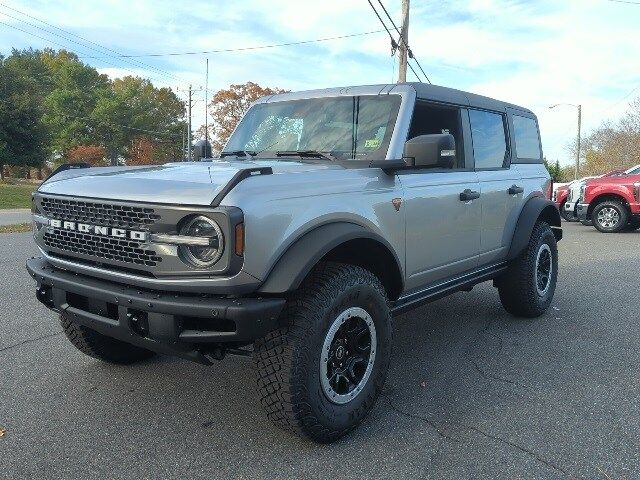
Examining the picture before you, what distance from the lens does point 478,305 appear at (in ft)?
18.8

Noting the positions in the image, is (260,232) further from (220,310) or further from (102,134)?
(102,134)

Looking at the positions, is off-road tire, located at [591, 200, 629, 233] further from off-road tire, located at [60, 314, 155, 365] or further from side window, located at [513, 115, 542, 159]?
off-road tire, located at [60, 314, 155, 365]

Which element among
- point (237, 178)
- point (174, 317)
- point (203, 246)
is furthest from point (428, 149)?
point (174, 317)

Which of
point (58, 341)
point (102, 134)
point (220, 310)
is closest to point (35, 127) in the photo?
point (102, 134)

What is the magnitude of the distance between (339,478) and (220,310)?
943mm

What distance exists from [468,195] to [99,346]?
2746 mm

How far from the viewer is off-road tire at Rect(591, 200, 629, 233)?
43.8ft

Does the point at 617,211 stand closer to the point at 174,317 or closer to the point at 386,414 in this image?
the point at 386,414

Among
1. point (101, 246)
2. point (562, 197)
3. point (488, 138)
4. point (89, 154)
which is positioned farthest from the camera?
point (89, 154)

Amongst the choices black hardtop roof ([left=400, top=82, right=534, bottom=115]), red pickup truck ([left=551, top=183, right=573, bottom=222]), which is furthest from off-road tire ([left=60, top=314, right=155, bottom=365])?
red pickup truck ([left=551, top=183, right=573, bottom=222])

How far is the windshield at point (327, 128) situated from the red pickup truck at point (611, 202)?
11680 mm

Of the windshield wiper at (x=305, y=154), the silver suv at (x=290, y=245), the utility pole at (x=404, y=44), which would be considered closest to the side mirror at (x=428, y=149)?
the silver suv at (x=290, y=245)

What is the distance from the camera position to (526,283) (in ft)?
16.2

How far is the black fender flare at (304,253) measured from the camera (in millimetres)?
2521
